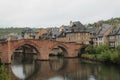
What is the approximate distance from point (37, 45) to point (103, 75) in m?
33.5

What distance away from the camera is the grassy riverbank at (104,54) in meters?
60.2

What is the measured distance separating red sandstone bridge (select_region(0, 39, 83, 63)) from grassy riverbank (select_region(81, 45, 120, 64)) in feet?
14.1

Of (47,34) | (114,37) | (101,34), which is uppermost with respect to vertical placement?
(101,34)

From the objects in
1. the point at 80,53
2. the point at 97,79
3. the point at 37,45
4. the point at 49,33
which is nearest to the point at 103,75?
the point at 97,79

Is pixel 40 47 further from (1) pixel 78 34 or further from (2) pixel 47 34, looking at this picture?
(2) pixel 47 34

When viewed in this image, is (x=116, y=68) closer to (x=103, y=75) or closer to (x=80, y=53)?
(x=103, y=75)

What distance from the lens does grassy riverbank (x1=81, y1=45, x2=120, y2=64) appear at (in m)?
60.2

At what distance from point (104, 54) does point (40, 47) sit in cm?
2169

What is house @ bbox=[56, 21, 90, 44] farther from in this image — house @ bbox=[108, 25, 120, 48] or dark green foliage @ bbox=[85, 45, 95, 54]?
house @ bbox=[108, 25, 120, 48]

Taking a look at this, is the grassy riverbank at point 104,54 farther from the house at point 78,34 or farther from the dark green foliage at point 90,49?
the house at point 78,34

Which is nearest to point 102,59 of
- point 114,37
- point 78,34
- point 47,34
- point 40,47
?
point 114,37

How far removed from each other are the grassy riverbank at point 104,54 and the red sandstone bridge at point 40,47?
430 centimetres

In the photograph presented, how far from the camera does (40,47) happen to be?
79.5m

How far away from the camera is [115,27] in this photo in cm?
7894
